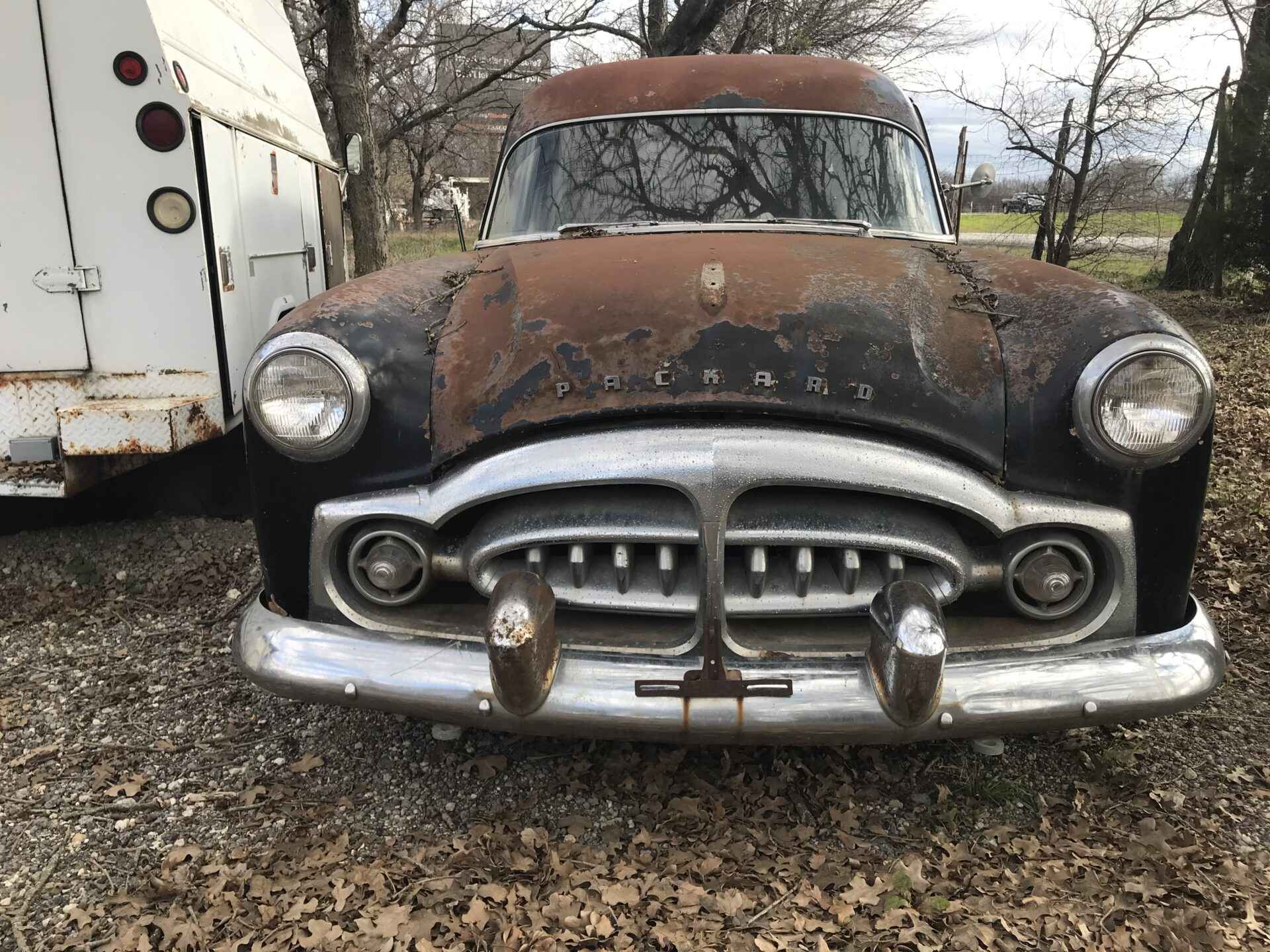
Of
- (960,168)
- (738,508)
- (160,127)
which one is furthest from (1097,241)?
(738,508)

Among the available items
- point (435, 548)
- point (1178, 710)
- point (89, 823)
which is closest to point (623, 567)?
point (435, 548)

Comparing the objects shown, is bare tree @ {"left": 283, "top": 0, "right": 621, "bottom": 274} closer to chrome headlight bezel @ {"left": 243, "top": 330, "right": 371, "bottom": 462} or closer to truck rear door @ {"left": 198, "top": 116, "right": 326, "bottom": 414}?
truck rear door @ {"left": 198, "top": 116, "right": 326, "bottom": 414}

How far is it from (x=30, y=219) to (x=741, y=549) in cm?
290

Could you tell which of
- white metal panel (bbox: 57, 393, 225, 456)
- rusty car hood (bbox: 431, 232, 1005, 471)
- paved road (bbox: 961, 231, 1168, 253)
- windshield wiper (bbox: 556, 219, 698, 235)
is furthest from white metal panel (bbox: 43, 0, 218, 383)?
paved road (bbox: 961, 231, 1168, 253)

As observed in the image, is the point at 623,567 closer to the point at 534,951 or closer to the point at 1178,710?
the point at 534,951

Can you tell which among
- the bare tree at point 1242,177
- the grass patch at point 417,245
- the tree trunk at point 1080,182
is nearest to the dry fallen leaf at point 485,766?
the bare tree at point 1242,177

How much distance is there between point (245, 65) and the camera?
4438 millimetres

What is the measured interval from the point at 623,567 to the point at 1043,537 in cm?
97

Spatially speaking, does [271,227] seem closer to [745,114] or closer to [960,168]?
[745,114]

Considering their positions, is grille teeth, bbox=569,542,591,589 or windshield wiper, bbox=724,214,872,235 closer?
grille teeth, bbox=569,542,591,589

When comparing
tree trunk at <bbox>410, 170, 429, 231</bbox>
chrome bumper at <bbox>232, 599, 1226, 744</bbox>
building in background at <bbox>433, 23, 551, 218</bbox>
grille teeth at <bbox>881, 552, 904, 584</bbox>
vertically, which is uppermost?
building in background at <bbox>433, 23, 551, 218</bbox>

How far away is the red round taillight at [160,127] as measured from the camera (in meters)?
3.37

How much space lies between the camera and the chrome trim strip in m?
2.00

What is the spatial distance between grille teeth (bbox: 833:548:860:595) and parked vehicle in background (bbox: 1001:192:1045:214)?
13.0 meters
